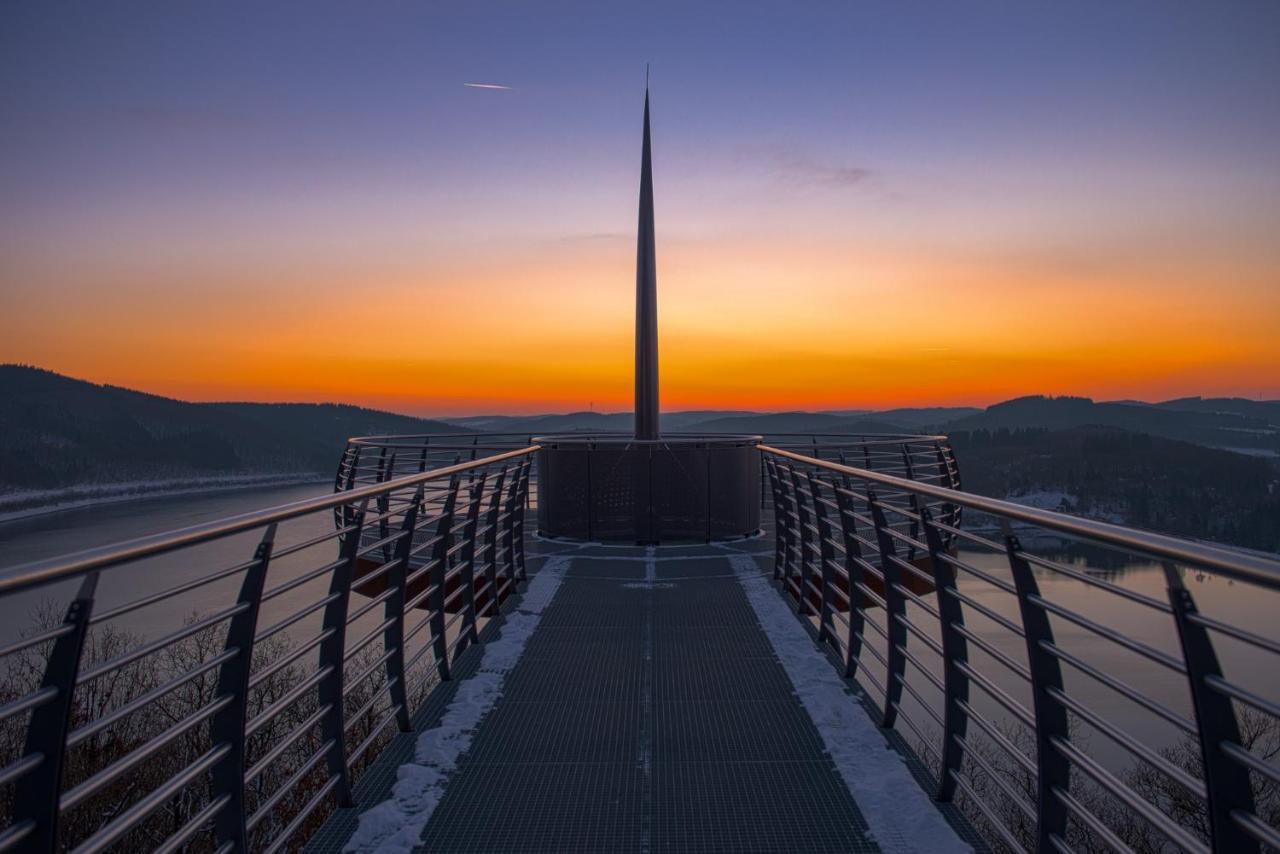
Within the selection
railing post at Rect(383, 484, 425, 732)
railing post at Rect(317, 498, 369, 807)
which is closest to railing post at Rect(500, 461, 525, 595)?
railing post at Rect(383, 484, 425, 732)

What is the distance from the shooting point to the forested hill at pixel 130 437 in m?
172

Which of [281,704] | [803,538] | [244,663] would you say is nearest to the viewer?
[244,663]

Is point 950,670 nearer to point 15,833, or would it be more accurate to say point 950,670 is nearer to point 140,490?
point 15,833

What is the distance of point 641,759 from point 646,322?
8.73 m

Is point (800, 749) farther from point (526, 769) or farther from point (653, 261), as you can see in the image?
point (653, 261)

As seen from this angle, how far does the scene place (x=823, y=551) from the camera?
508 centimetres

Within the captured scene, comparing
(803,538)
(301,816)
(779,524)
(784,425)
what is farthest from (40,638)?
(784,425)

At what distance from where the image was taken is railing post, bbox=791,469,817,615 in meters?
5.92

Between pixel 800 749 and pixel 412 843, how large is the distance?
1.73m

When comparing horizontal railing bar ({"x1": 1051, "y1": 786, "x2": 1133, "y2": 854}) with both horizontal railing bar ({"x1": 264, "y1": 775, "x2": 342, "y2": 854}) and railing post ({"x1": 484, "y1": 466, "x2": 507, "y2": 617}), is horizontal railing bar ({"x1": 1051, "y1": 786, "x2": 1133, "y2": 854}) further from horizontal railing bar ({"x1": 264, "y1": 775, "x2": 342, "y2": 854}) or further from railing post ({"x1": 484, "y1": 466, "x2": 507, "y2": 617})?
railing post ({"x1": 484, "y1": 466, "x2": 507, "y2": 617})

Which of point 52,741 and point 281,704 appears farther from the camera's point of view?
point 281,704

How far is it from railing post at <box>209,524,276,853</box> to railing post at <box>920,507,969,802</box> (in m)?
2.28

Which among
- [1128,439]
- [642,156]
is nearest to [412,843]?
[642,156]

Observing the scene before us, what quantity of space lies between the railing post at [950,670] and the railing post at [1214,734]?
1429mm
